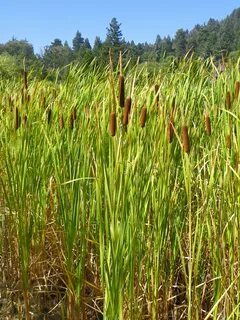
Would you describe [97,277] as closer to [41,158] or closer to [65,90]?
[41,158]

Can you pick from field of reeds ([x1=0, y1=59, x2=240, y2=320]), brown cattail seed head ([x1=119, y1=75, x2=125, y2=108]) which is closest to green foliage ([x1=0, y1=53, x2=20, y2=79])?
field of reeds ([x1=0, y1=59, x2=240, y2=320])

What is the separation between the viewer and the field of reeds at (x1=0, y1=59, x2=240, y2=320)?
139 cm

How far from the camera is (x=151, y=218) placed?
69.4 inches

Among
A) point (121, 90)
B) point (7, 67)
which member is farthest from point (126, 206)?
point (7, 67)

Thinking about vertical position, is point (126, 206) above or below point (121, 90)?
below

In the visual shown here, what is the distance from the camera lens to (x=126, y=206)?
4.56 ft

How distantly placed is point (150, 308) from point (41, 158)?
720mm

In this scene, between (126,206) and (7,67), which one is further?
(7,67)

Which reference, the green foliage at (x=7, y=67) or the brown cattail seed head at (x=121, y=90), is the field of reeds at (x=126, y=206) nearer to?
the brown cattail seed head at (x=121, y=90)

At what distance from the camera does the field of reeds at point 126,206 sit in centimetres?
139

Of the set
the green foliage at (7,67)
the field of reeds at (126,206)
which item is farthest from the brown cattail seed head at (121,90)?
the green foliage at (7,67)

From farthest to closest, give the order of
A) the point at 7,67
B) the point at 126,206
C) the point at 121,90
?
the point at 7,67
the point at 126,206
the point at 121,90

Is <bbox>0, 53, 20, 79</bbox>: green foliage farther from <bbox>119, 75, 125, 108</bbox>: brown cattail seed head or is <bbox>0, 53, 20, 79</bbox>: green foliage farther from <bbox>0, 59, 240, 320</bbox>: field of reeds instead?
<bbox>119, 75, 125, 108</bbox>: brown cattail seed head

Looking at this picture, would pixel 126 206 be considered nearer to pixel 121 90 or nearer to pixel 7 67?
pixel 121 90
